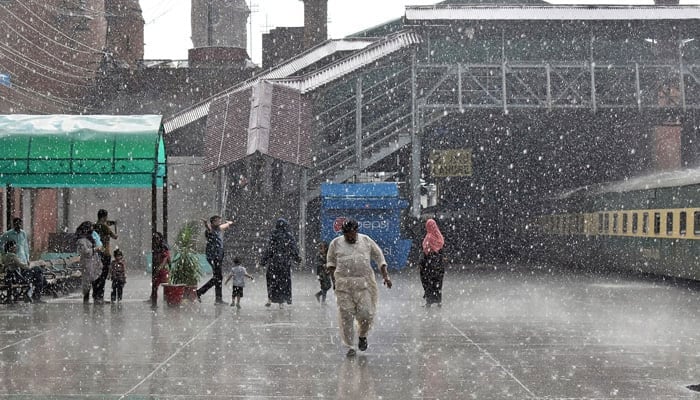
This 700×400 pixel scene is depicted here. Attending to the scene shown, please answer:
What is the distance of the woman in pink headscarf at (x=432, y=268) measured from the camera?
18.1 meters

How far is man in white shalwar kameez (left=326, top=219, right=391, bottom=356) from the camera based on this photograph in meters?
11.5

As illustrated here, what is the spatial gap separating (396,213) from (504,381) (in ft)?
67.3

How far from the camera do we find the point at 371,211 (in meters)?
29.9

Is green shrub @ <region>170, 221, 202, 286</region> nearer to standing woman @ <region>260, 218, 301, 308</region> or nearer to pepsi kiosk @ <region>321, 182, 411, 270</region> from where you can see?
standing woman @ <region>260, 218, 301, 308</region>

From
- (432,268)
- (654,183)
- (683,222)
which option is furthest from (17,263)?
(654,183)

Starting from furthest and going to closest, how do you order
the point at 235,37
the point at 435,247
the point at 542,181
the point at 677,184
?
the point at 235,37, the point at 542,181, the point at 677,184, the point at 435,247

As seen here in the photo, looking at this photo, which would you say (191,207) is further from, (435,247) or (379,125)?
(435,247)

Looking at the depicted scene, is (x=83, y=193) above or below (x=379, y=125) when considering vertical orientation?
below

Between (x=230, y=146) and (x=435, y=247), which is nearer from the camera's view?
(x=435, y=247)

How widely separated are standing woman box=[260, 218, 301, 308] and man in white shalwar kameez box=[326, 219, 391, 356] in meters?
6.13

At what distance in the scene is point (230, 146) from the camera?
3225 centimetres

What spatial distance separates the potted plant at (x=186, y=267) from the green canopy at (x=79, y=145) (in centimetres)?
150

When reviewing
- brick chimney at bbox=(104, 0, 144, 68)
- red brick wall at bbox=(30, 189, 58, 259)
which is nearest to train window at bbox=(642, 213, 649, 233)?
red brick wall at bbox=(30, 189, 58, 259)

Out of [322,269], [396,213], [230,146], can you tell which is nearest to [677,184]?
[396,213]
